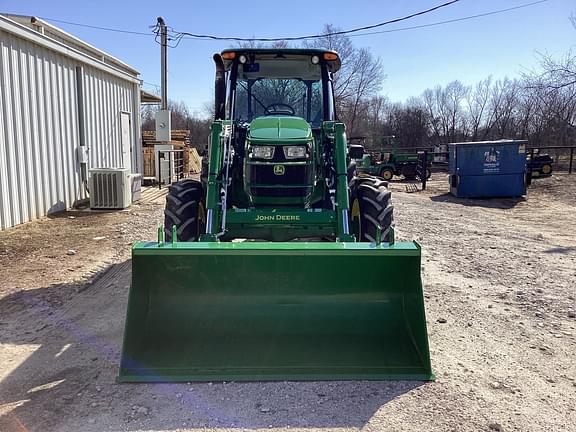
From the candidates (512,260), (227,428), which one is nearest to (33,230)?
(227,428)

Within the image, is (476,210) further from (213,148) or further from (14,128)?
(14,128)

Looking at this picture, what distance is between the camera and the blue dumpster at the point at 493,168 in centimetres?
1502

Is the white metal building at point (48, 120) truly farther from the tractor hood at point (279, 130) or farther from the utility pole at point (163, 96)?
the tractor hood at point (279, 130)

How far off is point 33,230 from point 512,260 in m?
7.61

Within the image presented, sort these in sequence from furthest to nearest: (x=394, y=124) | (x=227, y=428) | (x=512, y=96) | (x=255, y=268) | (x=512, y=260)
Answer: (x=394, y=124) → (x=512, y=96) → (x=512, y=260) → (x=255, y=268) → (x=227, y=428)

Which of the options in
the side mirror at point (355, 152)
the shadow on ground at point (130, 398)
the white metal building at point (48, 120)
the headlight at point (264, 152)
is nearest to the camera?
the shadow on ground at point (130, 398)

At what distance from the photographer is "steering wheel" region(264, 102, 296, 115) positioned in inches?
238

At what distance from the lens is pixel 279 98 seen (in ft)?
20.0

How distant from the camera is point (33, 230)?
337 inches

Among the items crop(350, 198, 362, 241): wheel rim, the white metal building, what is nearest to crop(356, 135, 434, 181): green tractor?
the white metal building

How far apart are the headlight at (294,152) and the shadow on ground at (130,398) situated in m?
2.34

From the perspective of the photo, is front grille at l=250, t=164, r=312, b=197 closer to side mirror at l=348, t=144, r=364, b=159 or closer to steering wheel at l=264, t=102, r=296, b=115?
side mirror at l=348, t=144, r=364, b=159

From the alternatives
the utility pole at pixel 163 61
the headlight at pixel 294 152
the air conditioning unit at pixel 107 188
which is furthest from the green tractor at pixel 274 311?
the utility pole at pixel 163 61

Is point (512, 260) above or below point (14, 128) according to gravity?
below
